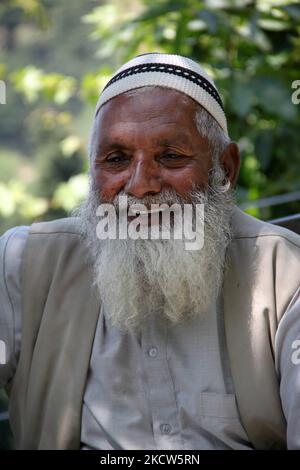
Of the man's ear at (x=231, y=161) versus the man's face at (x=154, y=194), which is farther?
the man's ear at (x=231, y=161)

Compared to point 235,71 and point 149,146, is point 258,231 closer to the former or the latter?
point 149,146

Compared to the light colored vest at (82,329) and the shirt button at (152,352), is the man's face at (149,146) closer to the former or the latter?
the light colored vest at (82,329)

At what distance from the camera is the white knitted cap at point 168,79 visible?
2.58 m

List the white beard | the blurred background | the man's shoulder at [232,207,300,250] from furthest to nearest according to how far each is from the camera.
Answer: the blurred background
the man's shoulder at [232,207,300,250]
the white beard

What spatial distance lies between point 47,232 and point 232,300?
2.43ft

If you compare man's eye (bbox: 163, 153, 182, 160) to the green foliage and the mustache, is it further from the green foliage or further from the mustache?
the green foliage

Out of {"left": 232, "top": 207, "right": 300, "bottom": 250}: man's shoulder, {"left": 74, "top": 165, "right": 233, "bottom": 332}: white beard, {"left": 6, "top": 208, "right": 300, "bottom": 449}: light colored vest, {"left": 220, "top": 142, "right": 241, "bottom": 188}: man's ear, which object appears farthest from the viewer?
{"left": 220, "top": 142, "right": 241, "bottom": 188}: man's ear

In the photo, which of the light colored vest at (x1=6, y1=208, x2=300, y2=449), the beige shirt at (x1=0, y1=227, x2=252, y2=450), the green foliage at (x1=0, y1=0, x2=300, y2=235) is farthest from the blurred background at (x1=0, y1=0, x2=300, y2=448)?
the beige shirt at (x1=0, y1=227, x2=252, y2=450)

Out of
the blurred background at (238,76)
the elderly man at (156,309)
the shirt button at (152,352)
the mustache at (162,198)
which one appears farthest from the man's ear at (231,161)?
the blurred background at (238,76)

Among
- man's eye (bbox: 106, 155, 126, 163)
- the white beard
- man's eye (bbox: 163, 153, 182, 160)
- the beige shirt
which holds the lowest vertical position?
the beige shirt

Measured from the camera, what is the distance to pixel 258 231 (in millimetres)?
2652

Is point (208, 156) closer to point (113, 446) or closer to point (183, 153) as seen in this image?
point (183, 153)

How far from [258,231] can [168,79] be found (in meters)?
0.61

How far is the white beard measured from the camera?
2500 millimetres
